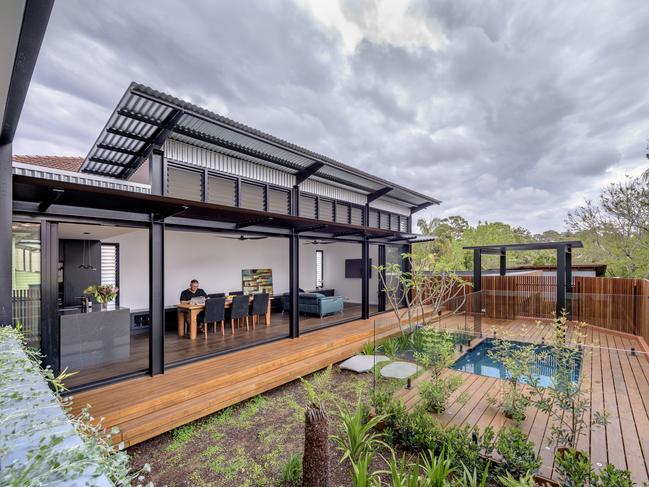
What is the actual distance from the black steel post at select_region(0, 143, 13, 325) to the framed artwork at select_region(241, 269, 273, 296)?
286 inches

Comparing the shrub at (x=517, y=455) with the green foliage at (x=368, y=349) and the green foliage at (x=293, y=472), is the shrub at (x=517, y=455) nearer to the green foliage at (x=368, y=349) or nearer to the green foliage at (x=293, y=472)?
the green foliage at (x=293, y=472)

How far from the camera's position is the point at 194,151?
5961mm

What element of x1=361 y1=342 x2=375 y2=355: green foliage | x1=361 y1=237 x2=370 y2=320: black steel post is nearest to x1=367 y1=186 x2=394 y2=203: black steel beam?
x1=361 y1=237 x2=370 y2=320: black steel post

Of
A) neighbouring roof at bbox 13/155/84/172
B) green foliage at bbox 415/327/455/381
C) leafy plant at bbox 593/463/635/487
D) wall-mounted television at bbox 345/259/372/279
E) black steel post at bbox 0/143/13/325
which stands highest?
neighbouring roof at bbox 13/155/84/172

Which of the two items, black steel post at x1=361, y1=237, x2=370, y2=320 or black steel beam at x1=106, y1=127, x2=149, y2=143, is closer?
black steel beam at x1=106, y1=127, x2=149, y2=143

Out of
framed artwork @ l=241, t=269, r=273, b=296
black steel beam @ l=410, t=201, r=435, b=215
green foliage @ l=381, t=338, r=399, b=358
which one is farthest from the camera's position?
black steel beam @ l=410, t=201, r=435, b=215

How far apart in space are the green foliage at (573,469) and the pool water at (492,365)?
29.4 inches

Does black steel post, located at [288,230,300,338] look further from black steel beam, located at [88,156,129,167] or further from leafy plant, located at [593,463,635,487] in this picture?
leafy plant, located at [593,463,635,487]

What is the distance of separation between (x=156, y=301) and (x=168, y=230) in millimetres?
2230

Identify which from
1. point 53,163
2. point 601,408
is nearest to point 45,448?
point 601,408

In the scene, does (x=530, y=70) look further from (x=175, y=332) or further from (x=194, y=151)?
(x=175, y=332)

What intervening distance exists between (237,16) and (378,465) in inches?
321

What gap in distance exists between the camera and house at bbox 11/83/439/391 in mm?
3959

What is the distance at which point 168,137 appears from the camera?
17.6ft
